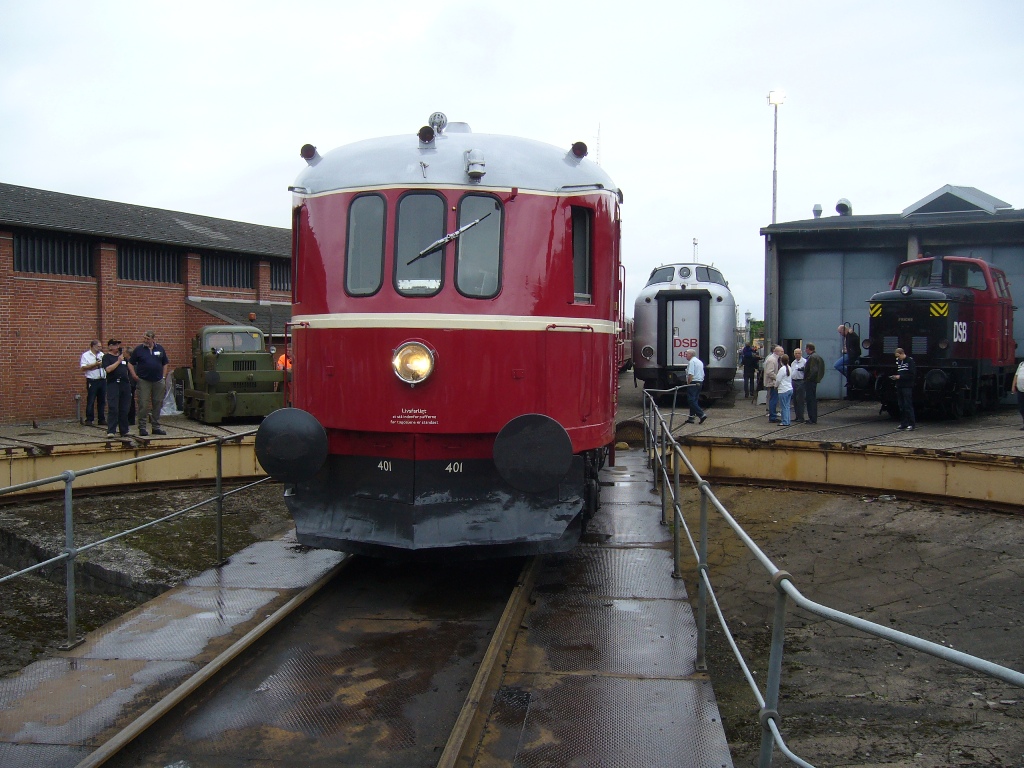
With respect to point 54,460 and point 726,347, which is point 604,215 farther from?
point 726,347

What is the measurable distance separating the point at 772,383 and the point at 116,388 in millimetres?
11695

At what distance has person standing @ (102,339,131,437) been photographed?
44.0ft

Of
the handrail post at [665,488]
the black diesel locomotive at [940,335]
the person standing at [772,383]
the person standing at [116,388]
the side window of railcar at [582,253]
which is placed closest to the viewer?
the side window of railcar at [582,253]

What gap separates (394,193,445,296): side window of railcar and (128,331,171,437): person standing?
348 inches

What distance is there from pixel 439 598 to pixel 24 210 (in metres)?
18.5

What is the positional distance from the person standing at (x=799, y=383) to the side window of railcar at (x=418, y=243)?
420 inches

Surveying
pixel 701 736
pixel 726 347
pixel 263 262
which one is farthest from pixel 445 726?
pixel 263 262

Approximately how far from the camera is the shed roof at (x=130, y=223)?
20234 mm

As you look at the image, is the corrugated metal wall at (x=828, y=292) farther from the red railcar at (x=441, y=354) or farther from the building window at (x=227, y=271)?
the building window at (x=227, y=271)

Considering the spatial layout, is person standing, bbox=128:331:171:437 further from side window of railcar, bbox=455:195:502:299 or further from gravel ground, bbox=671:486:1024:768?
side window of railcar, bbox=455:195:502:299

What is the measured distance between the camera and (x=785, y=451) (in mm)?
11891

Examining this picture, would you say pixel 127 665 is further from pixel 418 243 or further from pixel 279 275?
pixel 279 275

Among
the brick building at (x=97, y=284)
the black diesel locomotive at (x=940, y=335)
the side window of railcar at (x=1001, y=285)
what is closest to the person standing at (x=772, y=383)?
the black diesel locomotive at (x=940, y=335)

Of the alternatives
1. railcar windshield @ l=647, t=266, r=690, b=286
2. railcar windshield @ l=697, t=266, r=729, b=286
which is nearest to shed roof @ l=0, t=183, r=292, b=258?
railcar windshield @ l=647, t=266, r=690, b=286
